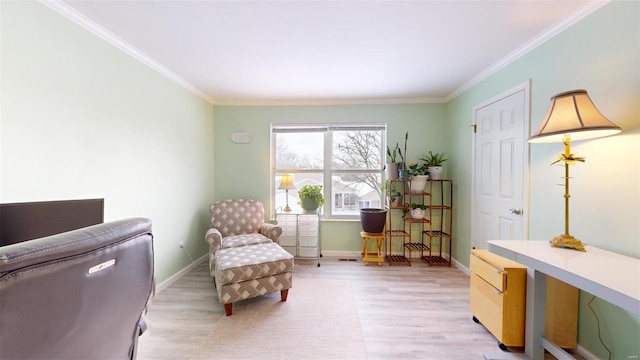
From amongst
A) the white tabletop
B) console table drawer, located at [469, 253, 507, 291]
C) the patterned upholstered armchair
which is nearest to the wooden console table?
the white tabletop

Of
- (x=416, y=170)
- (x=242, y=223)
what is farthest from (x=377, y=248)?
(x=242, y=223)

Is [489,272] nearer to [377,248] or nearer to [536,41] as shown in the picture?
[377,248]

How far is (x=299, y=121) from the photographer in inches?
137

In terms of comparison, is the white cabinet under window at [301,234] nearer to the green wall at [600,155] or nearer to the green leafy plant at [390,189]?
the green leafy plant at [390,189]

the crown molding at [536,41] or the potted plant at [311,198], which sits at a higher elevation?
the crown molding at [536,41]

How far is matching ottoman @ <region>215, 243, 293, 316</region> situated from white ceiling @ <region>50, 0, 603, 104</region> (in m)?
1.89

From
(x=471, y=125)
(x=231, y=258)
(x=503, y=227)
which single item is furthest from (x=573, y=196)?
(x=231, y=258)

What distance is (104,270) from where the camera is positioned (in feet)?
2.03

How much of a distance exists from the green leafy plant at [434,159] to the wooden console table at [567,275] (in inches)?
67.0

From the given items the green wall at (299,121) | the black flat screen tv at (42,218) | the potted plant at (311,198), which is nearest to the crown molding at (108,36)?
the green wall at (299,121)

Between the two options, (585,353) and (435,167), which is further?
(435,167)

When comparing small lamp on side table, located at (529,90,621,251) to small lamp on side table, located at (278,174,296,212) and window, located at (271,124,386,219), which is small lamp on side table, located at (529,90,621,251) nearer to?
window, located at (271,124,386,219)

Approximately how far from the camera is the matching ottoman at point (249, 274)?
202 centimetres

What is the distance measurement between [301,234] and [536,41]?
9.97 feet
